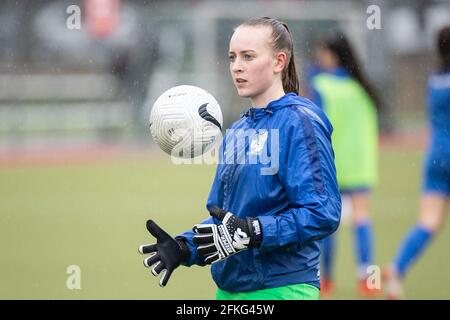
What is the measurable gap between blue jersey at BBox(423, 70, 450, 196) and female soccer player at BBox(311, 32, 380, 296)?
899mm

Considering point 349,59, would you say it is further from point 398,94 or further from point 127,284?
point 398,94

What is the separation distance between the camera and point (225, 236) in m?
3.40

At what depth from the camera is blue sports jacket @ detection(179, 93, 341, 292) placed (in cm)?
338

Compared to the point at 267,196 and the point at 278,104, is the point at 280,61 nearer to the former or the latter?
the point at 278,104

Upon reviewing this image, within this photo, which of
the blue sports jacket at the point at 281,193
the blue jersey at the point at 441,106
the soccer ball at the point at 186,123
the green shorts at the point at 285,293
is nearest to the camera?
the blue sports jacket at the point at 281,193

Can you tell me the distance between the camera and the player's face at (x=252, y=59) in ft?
11.7

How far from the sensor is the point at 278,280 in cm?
354

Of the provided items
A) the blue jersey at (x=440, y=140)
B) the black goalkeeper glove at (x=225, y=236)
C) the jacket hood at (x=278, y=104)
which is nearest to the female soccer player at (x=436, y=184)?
the blue jersey at (x=440, y=140)

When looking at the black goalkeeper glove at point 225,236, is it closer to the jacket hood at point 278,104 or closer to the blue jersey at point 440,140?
the jacket hood at point 278,104

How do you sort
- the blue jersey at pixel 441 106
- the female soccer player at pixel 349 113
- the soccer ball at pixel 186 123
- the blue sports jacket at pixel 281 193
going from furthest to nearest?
the female soccer player at pixel 349 113 → the blue jersey at pixel 441 106 → the soccer ball at pixel 186 123 → the blue sports jacket at pixel 281 193

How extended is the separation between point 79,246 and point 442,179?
4.15 m

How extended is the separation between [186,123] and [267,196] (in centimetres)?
53

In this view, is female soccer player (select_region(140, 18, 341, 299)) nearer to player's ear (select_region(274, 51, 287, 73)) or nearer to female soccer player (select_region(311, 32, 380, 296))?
player's ear (select_region(274, 51, 287, 73))
